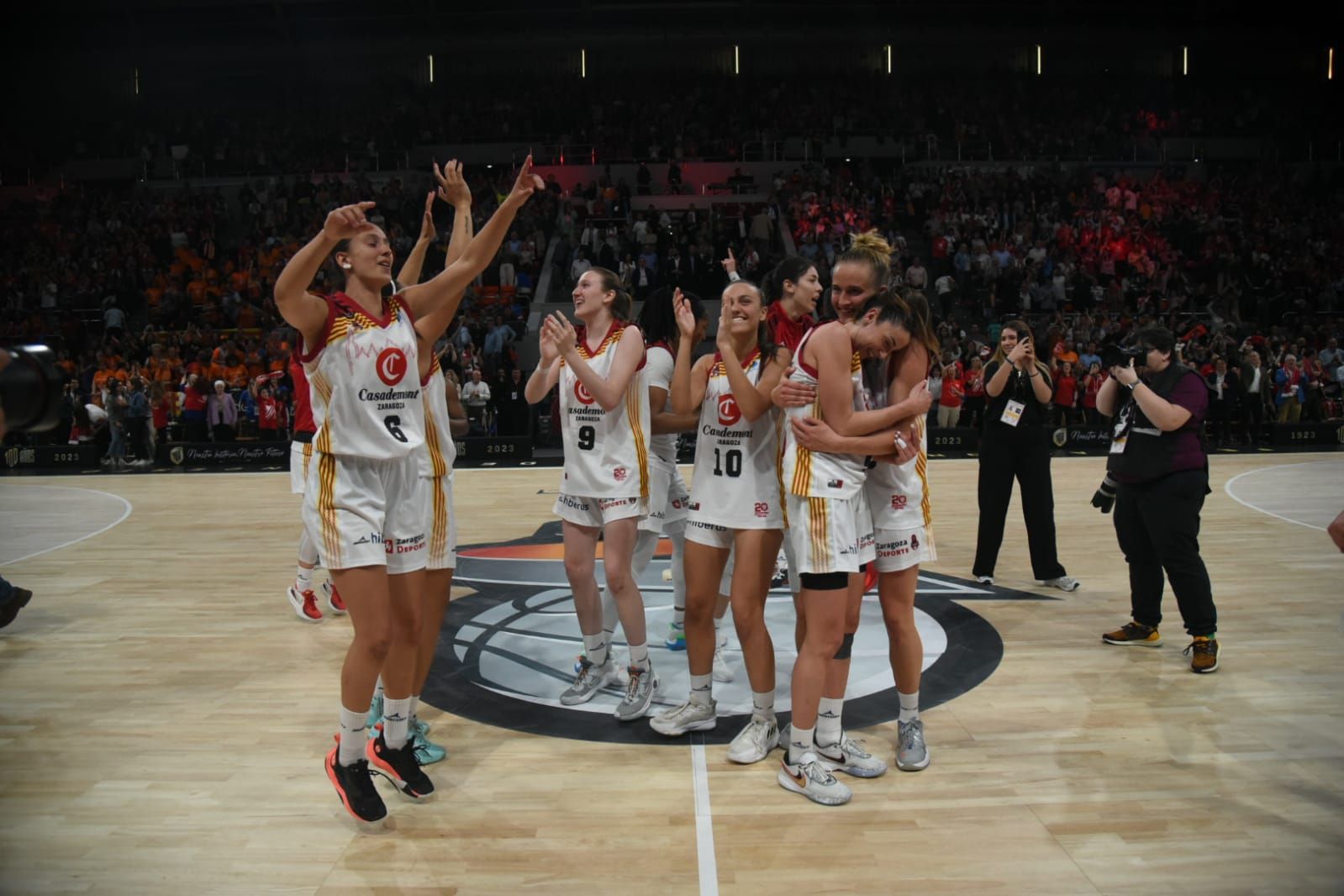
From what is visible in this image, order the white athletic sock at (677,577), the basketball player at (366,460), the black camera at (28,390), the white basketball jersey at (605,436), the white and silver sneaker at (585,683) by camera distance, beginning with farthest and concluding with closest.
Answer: the white athletic sock at (677,577) → the white and silver sneaker at (585,683) → the white basketball jersey at (605,436) → the basketball player at (366,460) → the black camera at (28,390)

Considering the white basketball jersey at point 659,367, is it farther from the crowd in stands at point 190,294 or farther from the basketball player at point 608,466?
the crowd in stands at point 190,294

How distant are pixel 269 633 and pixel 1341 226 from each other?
82.9ft

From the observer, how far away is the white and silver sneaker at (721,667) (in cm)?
543

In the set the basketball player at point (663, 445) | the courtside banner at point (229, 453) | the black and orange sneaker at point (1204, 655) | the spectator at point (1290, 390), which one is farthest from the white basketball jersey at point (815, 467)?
the spectator at point (1290, 390)

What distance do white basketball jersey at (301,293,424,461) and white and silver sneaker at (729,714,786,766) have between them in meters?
1.88

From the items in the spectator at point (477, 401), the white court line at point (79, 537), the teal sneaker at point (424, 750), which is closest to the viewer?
the teal sneaker at point (424, 750)

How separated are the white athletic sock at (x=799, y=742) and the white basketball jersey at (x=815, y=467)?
3.08 ft

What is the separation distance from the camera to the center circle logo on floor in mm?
3686

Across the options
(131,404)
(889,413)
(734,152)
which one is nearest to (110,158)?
(131,404)

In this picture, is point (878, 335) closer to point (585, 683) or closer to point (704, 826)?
point (704, 826)

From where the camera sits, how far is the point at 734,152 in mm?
25359

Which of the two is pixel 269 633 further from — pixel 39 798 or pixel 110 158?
pixel 110 158

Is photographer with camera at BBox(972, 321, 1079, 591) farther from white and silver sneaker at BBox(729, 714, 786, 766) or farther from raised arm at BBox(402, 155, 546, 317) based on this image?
raised arm at BBox(402, 155, 546, 317)

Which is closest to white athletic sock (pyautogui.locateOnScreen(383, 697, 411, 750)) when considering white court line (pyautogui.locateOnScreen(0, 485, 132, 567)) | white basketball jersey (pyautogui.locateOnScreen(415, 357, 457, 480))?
white basketball jersey (pyautogui.locateOnScreen(415, 357, 457, 480))
